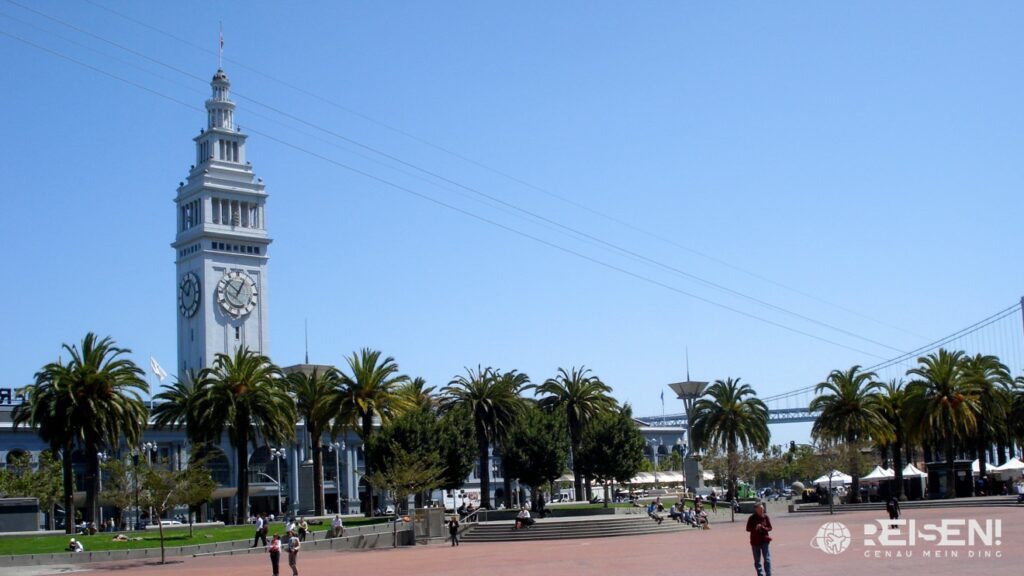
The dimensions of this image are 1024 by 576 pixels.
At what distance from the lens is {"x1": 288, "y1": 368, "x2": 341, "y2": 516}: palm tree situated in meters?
69.1

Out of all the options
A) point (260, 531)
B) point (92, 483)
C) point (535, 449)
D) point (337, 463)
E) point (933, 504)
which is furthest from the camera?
point (337, 463)

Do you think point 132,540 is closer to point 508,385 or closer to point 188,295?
point 508,385

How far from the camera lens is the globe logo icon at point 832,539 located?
1364 inches

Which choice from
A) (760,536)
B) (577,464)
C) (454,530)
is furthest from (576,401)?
(760,536)

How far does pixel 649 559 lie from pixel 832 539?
739 centimetres

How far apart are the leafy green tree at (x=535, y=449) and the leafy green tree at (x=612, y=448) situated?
10.9 ft

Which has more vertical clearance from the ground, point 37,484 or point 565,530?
point 37,484

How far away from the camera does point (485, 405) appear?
77.8 meters

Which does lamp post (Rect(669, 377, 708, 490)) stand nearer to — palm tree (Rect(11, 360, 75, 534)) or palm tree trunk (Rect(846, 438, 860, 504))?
palm tree trunk (Rect(846, 438, 860, 504))

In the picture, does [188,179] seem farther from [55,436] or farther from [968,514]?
[968,514]

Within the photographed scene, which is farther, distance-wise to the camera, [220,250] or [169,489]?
[220,250]

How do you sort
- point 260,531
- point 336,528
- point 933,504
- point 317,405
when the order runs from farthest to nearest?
point 317,405, point 933,504, point 336,528, point 260,531

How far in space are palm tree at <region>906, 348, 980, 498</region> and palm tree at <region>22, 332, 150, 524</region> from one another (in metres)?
46.7

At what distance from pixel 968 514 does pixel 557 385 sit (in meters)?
37.6
